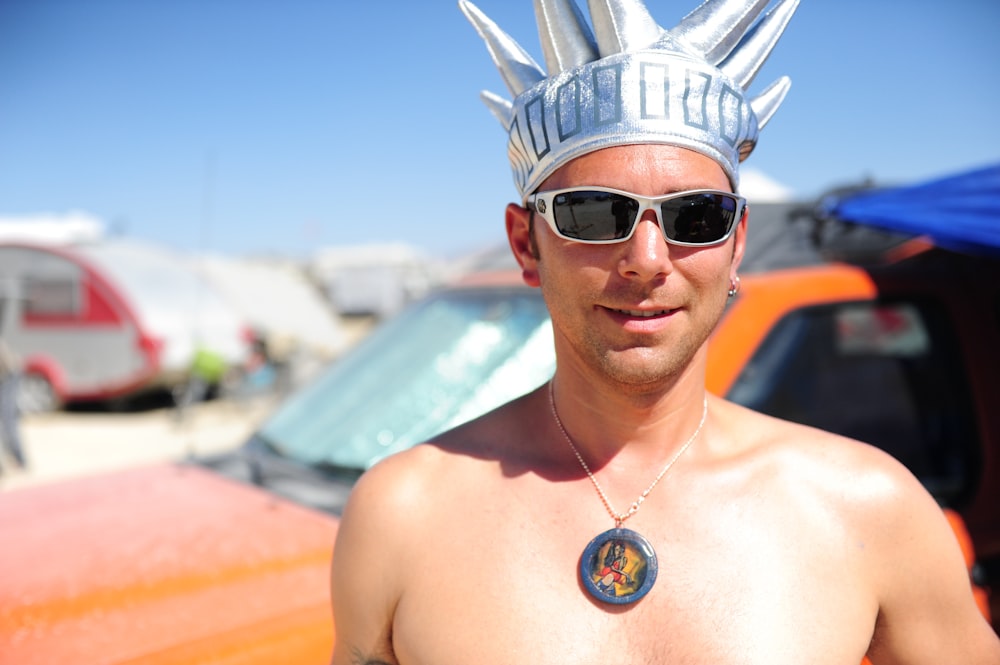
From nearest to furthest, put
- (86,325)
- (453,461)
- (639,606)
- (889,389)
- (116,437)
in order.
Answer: (639,606) → (453,461) → (889,389) → (116,437) → (86,325)

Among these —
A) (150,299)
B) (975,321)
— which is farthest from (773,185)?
(150,299)

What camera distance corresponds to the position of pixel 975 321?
282 cm

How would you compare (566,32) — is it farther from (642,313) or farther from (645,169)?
(642,313)

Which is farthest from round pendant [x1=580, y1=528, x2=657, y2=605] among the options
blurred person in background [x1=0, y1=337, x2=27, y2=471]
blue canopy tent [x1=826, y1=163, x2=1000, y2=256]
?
blurred person in background [x1=0, y1=337, x2=27, y2=471]

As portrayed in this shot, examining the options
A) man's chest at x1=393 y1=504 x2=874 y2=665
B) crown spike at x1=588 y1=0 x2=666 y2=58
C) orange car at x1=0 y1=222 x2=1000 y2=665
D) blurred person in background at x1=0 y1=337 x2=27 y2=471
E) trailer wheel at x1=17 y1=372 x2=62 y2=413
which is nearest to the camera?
man's chest at x1=393 y1=504 x2=874 y2=665

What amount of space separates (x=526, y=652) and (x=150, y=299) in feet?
44.1

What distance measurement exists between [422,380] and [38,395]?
12824 millimetres

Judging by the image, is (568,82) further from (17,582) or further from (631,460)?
(17,582)

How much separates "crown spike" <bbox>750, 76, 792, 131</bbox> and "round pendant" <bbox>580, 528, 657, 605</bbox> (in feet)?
3.03

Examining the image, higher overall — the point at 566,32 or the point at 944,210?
the point at 566,32

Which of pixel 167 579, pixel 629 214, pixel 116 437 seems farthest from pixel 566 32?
pixel 116 437

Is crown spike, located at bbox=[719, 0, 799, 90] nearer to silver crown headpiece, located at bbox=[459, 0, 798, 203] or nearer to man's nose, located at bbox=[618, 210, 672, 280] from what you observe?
silver crown headpiece, located at bbox=[459, 0, 798, 203]

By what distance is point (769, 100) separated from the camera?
1762mm

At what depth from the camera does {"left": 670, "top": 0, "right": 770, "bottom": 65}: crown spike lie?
1.57m
